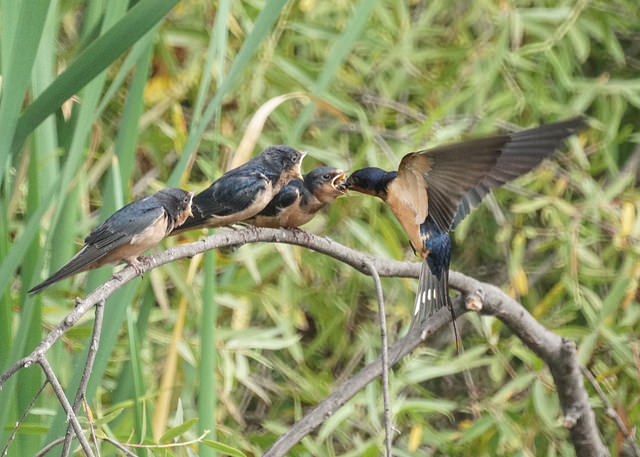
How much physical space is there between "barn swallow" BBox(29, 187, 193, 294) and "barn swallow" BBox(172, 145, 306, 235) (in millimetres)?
92

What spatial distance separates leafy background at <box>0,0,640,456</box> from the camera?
2.52 m

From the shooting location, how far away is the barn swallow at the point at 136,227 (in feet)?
5.25

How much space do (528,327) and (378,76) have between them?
1.40 m

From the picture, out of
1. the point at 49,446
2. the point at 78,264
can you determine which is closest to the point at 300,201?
the point at 78,264

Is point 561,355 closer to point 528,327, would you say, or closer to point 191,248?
point 528,327

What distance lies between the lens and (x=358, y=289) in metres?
3.21

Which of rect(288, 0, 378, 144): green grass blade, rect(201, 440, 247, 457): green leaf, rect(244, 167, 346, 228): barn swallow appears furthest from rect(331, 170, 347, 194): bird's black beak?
rect(201, 440, 247, 457): green leaf

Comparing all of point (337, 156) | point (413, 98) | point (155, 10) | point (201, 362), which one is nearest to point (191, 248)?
point (201, 362)

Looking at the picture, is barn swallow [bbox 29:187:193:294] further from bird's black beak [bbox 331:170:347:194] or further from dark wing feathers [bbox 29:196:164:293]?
bird's black beak [bbox 331:170:347:194]

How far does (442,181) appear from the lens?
1.77 m

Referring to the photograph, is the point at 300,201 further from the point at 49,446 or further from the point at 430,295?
the point at 49,446

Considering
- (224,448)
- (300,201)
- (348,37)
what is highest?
(348,37)

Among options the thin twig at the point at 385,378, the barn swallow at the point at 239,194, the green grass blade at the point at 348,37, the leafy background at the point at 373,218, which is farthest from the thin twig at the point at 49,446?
the green grass blade at the point at 348,37

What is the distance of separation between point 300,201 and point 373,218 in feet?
2.45
